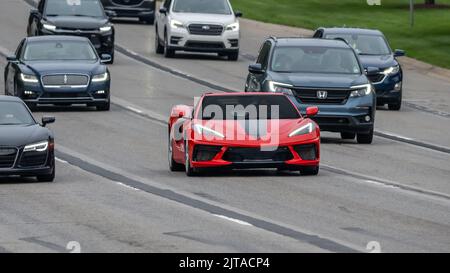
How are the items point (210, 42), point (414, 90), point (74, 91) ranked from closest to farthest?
point (74, 91) < point (414, 90) < point (210, 42)

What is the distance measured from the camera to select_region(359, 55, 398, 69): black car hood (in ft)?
121

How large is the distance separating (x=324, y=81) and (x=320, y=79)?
0.13 m

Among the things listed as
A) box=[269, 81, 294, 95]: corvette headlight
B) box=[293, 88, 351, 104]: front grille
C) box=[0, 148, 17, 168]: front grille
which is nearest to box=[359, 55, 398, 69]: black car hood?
box=[293, 88, 351, 104]: front grille

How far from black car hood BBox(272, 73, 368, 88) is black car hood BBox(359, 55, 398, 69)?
776cm

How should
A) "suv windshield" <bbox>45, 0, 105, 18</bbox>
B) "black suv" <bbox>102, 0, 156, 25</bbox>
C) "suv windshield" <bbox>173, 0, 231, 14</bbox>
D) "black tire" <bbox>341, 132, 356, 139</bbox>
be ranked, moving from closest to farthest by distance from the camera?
"black tire" <bbox>341, 132, 356, 139</bbox>, "suv windshield" <bbox>45, 0, 105, 18</bbox>, "suv windshield" <bbox>173, 0, 231, 14</bbox>, "black suv" <bbox>102, 0, 156, 25</bbox>

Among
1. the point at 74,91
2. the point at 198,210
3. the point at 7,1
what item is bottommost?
the point at 7,1

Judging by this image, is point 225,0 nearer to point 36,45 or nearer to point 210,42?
point 210,42

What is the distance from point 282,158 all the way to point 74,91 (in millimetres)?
11794

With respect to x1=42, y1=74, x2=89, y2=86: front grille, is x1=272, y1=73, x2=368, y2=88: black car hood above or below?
above

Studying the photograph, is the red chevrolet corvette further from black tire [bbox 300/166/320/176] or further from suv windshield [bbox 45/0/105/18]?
suv windshield [bbox 45/0/105/18]

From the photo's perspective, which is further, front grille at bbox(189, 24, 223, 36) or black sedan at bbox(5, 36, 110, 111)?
front grille at bbox(189, 24, 223, 36)

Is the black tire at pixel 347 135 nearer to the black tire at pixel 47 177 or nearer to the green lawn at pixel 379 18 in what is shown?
the black tire at pixel 47 177

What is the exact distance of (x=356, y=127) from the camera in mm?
28703

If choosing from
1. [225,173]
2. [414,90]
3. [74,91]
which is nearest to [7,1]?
[414,90]
